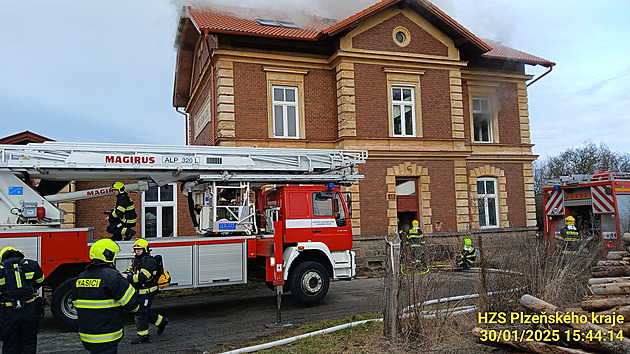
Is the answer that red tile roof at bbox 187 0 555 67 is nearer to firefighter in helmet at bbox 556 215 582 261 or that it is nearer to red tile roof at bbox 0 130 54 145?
red tile roof at bbox 0 130 54 145

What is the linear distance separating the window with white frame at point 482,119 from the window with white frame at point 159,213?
11.5 meters

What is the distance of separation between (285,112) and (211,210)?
7.33 meters

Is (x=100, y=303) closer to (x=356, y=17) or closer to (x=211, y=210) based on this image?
(x=211, y=210)

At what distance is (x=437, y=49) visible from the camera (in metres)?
17.3

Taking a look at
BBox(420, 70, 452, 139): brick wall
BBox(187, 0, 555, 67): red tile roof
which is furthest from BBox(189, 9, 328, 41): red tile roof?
BBox(420, 70, 452, 139): brick wall

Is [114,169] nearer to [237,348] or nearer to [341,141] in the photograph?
[237,348]

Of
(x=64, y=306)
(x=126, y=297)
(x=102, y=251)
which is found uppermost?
(x=102, y=251)

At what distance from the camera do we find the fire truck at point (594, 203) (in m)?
11.5

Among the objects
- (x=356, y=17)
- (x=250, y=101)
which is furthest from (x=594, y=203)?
(x=250, y=101)

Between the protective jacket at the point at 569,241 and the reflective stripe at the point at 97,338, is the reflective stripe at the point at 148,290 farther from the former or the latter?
the protective jacket at the point at 569,241

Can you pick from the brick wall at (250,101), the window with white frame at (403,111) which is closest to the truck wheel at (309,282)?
the brick wall at (250,101)

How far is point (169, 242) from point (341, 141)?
838 centimetres

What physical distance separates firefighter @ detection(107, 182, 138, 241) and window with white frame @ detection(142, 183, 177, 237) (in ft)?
21.6

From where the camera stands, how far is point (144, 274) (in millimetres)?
7203
